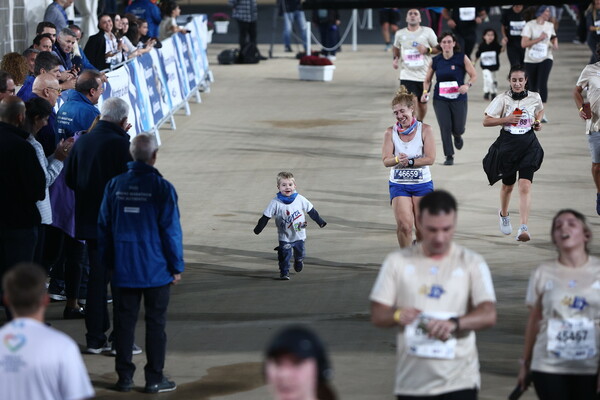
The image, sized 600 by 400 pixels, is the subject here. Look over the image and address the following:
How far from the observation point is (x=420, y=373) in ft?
18.9

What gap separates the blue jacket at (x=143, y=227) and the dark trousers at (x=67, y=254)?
7.11ft

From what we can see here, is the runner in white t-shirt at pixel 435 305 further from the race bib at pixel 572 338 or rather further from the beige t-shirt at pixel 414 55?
the beige t-shirt at pixel 414 55

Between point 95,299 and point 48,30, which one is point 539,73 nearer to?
point 48,30

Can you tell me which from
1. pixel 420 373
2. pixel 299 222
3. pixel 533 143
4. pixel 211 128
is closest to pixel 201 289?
pixel 299 222

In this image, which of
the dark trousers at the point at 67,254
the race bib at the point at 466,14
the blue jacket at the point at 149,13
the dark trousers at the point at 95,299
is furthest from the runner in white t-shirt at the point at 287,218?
the race bib at the point at 466,14

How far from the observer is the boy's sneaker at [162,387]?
832 centimetres

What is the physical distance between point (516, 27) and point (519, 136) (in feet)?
38.0

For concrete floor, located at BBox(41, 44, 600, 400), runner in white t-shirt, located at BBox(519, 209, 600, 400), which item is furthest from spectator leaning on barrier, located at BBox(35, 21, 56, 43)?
runner in white t-shirt, located at BBox(519, 209, 600, 400)

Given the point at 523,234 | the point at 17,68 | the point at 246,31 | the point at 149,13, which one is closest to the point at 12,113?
the point at 17,68

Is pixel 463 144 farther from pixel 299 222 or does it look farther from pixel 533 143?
pixel 299 222

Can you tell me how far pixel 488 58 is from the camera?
23656 mm

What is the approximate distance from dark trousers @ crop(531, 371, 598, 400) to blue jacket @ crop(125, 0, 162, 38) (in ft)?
62.9

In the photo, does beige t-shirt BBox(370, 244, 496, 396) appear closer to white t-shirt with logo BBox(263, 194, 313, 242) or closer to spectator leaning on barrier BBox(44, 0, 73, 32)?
white t-shirt with logo BBox(263, 194, 313, 242)

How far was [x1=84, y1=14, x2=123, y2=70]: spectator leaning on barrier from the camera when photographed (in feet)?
60.9
